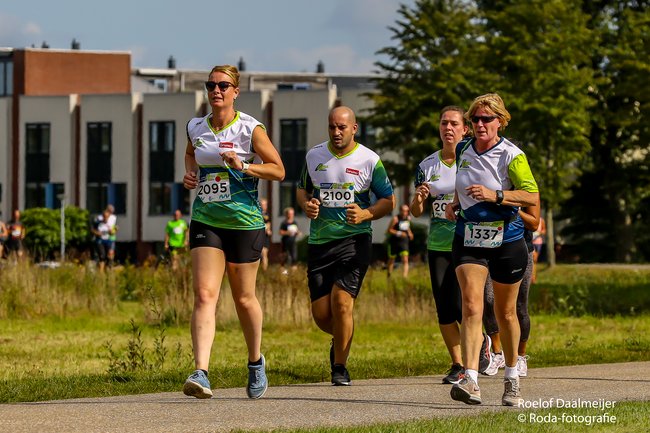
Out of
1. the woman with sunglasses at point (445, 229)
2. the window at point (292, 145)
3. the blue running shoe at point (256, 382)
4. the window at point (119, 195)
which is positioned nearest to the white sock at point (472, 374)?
the blue running shoe at point (256, 382)

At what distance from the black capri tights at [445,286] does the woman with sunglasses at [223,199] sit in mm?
2227

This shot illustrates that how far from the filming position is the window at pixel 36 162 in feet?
273

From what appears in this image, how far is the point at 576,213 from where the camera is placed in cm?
6181

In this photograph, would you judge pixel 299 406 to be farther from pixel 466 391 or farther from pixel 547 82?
pixel 547 82

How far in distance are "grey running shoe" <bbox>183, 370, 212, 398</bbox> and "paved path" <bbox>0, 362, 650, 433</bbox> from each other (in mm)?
76

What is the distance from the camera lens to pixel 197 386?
9828mm

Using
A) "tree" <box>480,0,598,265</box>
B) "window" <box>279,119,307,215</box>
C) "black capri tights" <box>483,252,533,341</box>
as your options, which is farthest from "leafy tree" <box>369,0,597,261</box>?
"black capri tights" <box>483,252,533,341</box>

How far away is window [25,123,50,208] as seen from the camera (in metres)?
83.1

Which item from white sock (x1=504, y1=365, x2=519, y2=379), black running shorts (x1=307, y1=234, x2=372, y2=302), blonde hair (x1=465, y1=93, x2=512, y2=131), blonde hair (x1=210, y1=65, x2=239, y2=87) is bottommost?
white sock (x1=504, y1=365, x2=519, y2=379)

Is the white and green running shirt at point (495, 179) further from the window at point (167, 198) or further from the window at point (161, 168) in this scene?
the window at point (167, 198)

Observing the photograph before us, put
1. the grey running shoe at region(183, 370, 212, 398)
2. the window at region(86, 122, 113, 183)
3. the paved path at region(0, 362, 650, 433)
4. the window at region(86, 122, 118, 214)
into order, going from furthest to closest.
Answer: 1. the window at region(86, 122, 113, 183)
2. the window at region(86, 122, 118, 214)
3. the grey running shoe at region(183, 370, 212, 398)
4. the paved path at region(0, 362, 650, 433)

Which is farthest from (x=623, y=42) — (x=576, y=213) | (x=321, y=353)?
(x=321, y=353)

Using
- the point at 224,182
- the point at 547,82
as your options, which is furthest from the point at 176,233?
the point at 224,182

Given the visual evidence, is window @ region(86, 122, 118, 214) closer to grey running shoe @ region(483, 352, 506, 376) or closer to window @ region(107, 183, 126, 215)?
window @ region(107, 183, 126, 215)
